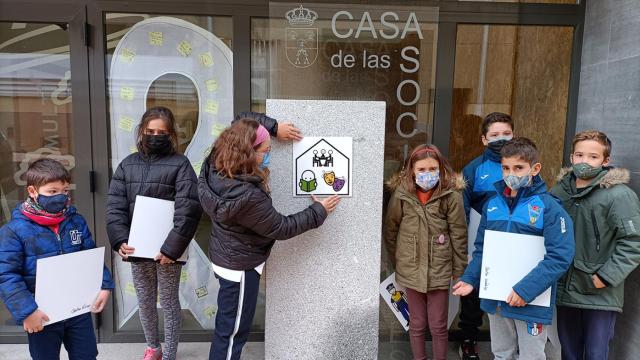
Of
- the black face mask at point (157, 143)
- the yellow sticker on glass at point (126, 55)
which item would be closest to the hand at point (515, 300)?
the black face mask at point (157, 143)

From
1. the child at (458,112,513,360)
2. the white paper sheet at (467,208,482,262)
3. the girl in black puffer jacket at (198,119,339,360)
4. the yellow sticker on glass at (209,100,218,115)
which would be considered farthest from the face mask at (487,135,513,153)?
the yellow sticker on glass at (209,100,218,115)

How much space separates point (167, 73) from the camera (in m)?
3.72

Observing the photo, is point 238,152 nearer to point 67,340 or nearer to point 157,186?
point 157,186

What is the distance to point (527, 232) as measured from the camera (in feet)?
8.49

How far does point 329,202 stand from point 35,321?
1.66 metres

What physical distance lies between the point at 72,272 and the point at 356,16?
2.63m

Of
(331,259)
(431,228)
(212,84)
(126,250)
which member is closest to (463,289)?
(431,228)

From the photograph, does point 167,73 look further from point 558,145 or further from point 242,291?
point 558,145

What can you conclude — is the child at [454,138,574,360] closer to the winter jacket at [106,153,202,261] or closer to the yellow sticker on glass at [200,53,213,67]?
the winter jacket at [106,153,202,261]

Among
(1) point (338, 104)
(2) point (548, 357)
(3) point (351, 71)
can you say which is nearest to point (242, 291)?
(1) point (338, 104)

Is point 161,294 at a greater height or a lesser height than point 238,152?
lesser

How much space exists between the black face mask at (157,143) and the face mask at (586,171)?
2.49 metres

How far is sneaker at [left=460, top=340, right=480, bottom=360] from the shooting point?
11.6 feet

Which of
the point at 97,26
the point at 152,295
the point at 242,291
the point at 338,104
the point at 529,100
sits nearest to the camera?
the point at 242,291
